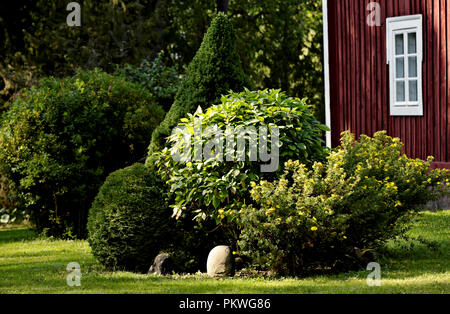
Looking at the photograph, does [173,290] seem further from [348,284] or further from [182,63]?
[182,63]

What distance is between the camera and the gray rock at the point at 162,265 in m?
9.15

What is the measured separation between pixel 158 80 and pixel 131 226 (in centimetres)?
804

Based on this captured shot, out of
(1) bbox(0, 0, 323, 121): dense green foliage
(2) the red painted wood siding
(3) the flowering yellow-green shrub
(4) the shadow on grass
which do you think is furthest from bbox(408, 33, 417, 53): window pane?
(1) bbox(0, 0, 323, 121): dense green foliage

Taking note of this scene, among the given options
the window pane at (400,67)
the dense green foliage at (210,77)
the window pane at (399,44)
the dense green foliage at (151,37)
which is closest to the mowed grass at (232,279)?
the dense green foliage at (210,77)

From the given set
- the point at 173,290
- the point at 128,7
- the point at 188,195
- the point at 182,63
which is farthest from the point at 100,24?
the point at 173,290

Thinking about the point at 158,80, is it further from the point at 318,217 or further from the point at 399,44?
the point at 318,217

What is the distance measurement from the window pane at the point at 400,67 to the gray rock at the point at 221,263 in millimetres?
7437

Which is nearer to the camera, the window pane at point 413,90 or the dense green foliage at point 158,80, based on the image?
the window pane at point 413,90

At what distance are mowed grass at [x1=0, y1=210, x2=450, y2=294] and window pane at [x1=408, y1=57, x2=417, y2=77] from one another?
4.15 metres

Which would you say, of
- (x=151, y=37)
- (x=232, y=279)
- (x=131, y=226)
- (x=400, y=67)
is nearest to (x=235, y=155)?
(x=232, y=279)

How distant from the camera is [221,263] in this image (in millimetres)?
8688

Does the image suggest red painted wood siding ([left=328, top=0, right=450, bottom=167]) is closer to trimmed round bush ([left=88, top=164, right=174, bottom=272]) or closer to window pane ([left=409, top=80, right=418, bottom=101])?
window pane ([left=409, top=80, right=418, bottom=101])

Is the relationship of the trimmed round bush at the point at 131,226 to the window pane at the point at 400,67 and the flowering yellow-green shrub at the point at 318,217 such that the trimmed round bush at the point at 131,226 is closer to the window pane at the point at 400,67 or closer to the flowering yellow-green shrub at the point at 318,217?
the flowering yellow-green shrub at the point at 318,217

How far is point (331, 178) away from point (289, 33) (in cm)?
2024
